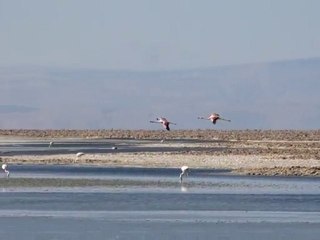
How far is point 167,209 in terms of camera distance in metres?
27.6

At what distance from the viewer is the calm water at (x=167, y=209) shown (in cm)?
2311

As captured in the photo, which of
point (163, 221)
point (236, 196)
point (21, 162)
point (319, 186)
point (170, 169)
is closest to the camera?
point (163, 221)

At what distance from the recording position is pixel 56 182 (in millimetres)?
35812

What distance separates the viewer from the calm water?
910 inches

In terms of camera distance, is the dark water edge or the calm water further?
the calm water

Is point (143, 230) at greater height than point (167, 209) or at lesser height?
lesser

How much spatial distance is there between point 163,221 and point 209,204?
4.14 m

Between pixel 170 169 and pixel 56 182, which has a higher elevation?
pixel 170 169

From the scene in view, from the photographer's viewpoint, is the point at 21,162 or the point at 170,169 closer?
the point at 170,169

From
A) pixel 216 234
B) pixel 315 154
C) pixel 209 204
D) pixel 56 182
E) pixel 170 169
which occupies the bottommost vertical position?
pixel 216 234

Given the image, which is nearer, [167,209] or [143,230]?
[143,230]

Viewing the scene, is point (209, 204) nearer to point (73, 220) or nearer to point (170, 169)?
point (73, 220)

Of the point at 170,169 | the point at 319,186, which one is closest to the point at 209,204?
the point at 319,186

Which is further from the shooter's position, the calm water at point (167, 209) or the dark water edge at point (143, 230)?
the calm water at point (167, 209)
